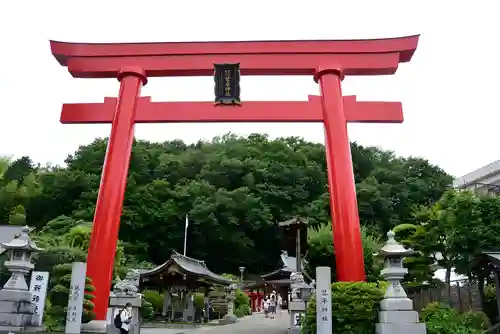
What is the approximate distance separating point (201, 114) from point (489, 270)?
9056 mm

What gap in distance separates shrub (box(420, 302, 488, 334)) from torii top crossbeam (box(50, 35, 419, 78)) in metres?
7.62

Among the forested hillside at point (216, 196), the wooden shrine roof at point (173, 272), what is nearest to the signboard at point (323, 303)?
the wooden shrine roof at point (173, 272)

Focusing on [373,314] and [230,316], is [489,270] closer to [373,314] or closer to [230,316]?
[373,314]

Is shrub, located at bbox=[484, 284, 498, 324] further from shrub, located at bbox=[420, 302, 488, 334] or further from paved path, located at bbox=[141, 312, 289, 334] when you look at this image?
paved path, located at bbox=[141, 312, 289, 334]

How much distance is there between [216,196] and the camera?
38.8 m

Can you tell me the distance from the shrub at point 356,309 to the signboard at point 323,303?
848 mm

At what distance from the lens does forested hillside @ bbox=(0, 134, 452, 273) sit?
124 ft

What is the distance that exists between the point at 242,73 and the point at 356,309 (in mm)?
8587

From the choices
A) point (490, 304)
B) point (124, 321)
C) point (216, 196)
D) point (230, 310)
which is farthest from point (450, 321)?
point (216, 196)

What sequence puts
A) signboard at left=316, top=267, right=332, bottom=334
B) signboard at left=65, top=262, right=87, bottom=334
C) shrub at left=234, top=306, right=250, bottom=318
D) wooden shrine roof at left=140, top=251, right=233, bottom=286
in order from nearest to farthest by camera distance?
signboard at left=65, top=262, right=87, bottom=334 → signboard at left=316, top=267, right=332, bottom=334 → wooden shrine roof at left=140, top=251, right=233, bottom=286 → shrub at left=234, top=306, right=250, bottom=318

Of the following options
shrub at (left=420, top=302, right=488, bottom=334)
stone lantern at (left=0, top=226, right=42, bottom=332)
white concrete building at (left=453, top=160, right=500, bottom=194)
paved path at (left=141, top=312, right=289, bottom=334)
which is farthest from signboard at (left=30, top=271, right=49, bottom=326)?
white concrete building at (left=453, top=160, right=500, bottom=194)

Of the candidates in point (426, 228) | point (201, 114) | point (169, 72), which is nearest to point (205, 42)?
point (169, 72)

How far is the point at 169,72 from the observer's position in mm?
14898

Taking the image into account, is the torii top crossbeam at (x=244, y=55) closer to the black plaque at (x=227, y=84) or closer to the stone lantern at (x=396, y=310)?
the black plaque at (x=227, y=84)
